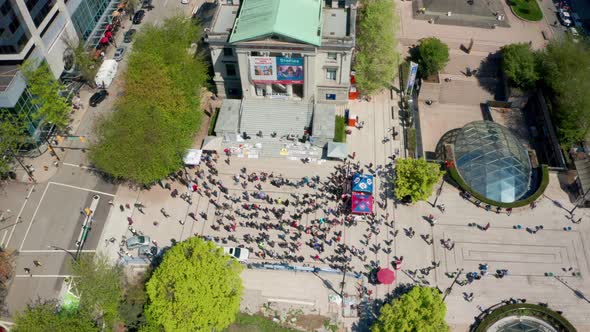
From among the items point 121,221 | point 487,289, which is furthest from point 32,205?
point 487,289

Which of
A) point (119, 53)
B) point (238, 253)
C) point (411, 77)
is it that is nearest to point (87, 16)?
point (119, 53)

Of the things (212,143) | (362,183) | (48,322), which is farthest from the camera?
(212,143)

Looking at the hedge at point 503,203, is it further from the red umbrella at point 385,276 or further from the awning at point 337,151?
the red umbrella at point 385,276

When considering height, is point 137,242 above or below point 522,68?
below

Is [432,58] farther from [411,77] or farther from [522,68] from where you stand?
[522,68]

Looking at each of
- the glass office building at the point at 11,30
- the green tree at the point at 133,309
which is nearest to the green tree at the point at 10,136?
the glass office building at the point at 11,30

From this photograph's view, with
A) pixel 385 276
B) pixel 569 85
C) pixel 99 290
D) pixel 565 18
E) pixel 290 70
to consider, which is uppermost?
pixel 565 18

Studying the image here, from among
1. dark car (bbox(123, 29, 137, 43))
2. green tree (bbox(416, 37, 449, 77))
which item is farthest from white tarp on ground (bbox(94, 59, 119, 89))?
green tree (bbox(416, 37, 449, 77))
